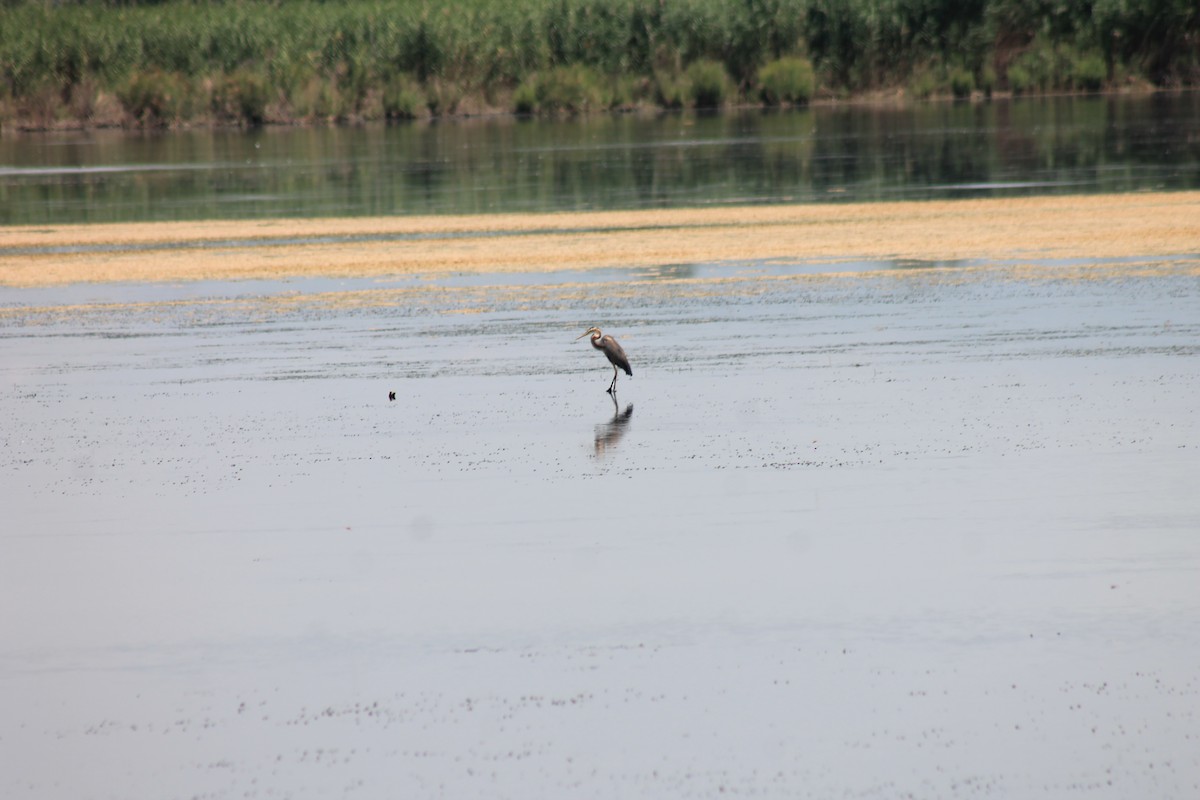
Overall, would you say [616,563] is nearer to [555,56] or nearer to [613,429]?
[613,429]

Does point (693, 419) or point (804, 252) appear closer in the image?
point (693, 419)

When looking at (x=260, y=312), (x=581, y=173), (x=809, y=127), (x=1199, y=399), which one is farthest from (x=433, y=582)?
(x=809, y=127)

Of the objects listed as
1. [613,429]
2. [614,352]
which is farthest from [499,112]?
[613,429]

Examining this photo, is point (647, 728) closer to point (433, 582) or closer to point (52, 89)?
point (433, 582)

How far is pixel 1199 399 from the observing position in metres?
12.0

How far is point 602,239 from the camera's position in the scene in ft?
75.2

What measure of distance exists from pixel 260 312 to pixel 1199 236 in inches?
400

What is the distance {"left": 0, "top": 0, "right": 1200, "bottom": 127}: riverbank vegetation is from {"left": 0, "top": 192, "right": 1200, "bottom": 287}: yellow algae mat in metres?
32.8

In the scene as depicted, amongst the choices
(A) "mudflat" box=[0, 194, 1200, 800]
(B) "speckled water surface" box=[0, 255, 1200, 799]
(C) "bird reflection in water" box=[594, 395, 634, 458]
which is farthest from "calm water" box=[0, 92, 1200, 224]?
(C) "bird reflection in water" box=[594, 395, 634, 458]

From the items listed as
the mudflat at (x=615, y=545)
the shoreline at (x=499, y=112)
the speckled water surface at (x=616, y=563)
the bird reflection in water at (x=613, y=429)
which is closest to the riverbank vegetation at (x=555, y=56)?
the shoreline at (x=499, y=112)

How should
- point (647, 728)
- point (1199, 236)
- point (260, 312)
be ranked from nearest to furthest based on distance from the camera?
point (647, 728) → point (260, 312) → point (1199, 236)

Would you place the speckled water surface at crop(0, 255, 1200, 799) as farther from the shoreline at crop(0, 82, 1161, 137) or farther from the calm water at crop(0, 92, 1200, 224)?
the shoreline at crop(0, 82, 1161, 137)

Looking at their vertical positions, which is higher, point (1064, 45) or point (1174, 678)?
point (1064, 45)

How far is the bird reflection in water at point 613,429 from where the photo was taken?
37.5 feet
